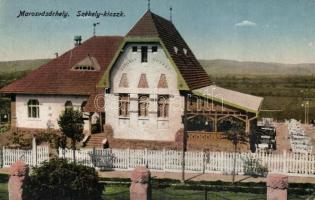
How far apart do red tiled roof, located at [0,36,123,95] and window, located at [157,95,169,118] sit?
5661mm

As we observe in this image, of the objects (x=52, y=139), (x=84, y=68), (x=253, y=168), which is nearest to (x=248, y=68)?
(x=84, y=68)

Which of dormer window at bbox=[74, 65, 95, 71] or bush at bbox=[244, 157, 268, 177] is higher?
dormer window at bbox=[74, 65, 95, 71]

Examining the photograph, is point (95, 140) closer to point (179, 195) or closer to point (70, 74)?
point (70, 74)

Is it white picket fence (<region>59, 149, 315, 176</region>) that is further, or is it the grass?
white picket fence (<region>59, 149, 315, 176</region>)

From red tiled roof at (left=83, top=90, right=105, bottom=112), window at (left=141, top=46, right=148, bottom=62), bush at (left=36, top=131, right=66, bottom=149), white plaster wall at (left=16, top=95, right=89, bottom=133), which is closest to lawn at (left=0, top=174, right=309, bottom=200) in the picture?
bush at (left=36, top=131, right=66, bottom=149)

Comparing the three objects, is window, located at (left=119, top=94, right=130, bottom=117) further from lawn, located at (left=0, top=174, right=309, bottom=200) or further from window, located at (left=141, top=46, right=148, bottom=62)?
lawn, located at (left=0, top=174, right=309, bottom=200)

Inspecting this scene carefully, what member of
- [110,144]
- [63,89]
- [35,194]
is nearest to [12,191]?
[35,194]

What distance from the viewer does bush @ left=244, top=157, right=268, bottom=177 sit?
20422 mm

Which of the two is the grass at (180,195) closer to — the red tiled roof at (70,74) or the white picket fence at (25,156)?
the white picket fence at (25,156)

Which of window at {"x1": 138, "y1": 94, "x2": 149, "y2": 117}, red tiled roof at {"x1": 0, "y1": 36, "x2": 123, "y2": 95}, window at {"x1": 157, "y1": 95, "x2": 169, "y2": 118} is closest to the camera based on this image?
window at {"x1": 157, "y1": 95, "x2": 169, "y2": 118}

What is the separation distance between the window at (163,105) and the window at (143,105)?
31.2 inches

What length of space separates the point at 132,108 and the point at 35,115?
28.8 ft

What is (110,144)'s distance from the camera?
27.1m

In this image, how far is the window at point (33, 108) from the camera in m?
31.1
